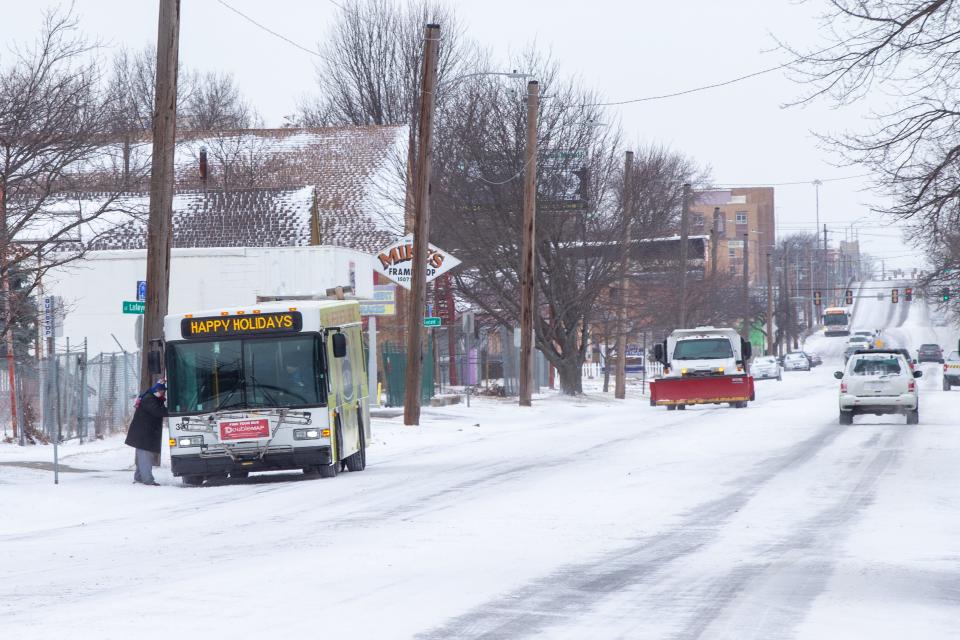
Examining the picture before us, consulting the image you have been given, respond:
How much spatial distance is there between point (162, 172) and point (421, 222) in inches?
391

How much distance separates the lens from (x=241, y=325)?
69.0ft

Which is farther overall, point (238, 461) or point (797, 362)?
point (797, 362)

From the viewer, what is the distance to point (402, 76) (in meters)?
73.1

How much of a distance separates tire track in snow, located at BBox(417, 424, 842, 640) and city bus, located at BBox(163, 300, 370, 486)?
670 centimetres

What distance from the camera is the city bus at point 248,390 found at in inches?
821

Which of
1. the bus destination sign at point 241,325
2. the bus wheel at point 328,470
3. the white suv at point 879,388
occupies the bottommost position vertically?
the bus wheel at point 328,470

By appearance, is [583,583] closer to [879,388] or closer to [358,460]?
[358,460]

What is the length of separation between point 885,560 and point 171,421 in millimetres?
12052

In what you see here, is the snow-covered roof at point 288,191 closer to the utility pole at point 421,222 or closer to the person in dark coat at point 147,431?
the utility pole at point 421,222

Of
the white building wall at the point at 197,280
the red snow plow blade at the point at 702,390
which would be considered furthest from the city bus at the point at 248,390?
the red snow plow blade at the point at 702,390

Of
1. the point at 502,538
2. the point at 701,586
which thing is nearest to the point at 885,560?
the point at 701,586

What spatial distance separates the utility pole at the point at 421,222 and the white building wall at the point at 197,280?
12152 mm

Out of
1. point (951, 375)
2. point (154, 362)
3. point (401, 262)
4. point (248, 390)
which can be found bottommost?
point (951, 375)

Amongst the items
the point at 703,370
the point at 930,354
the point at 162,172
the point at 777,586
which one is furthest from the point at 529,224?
the point at 930,354
